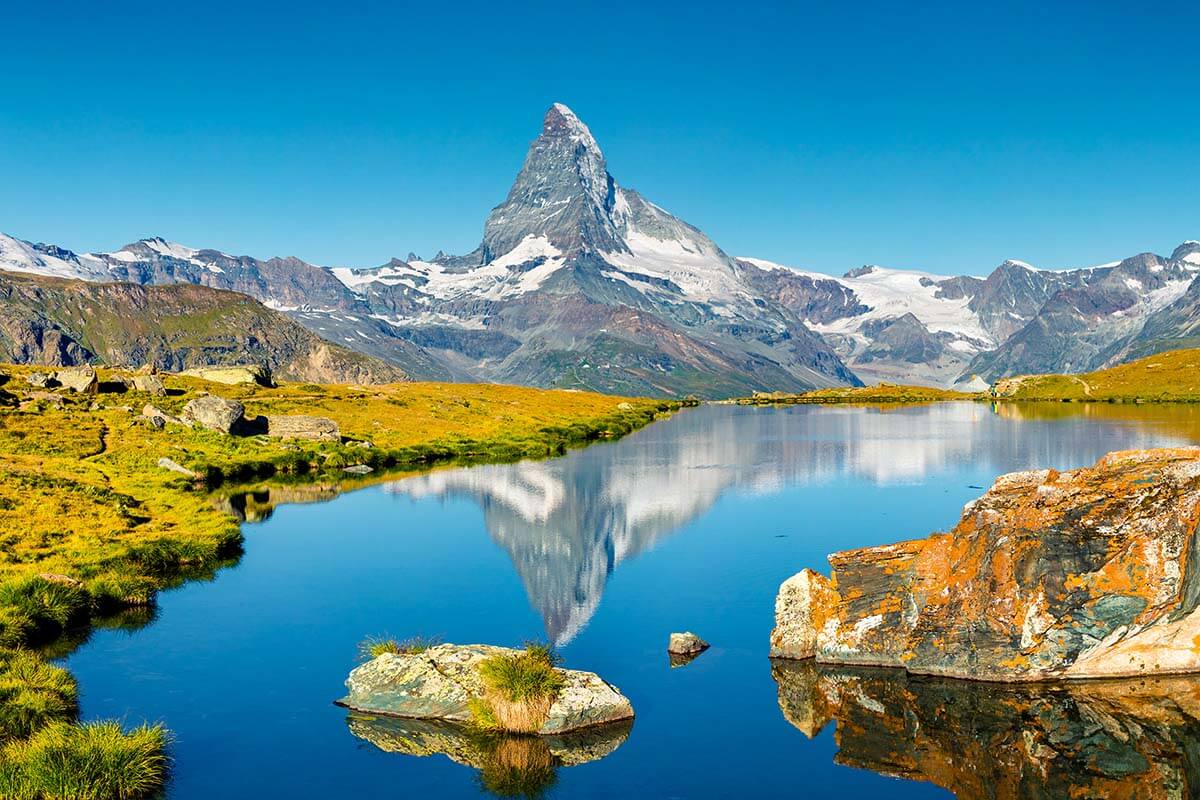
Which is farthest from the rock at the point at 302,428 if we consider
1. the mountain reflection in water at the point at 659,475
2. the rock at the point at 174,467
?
the rock at the point at 174,467

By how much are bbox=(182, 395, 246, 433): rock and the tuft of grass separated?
74941 mm

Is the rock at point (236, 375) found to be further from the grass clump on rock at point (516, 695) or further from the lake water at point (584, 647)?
the grass clump on rock at point (516, 695)

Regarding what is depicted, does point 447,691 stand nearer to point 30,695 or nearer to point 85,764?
point 85,764

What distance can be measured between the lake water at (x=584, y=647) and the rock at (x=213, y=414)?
24087mm

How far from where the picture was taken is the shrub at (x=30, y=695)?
25.9 metres

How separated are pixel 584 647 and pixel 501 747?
932cm

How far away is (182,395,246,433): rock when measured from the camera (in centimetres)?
9548

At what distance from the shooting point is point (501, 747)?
2586 cm

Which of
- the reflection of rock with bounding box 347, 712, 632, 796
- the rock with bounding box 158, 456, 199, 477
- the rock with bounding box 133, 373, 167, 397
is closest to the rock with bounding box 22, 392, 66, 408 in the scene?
the rock with bounding box 133, 373, 167, 397

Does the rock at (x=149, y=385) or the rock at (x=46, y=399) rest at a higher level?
the rock at (x=149, y=385)

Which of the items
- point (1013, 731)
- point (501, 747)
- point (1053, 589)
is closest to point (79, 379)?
point (501, 747)

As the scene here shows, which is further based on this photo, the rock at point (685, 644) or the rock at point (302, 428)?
the rock at point (302, 428)

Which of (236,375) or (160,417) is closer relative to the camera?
(160,417)

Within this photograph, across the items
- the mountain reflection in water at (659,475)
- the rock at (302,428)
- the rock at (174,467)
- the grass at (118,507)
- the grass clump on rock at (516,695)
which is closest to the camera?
the grass at (118,507)
